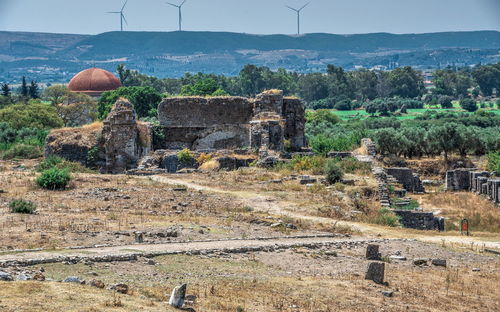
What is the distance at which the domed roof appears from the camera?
132 m

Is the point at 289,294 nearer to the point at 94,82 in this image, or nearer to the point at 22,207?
the point at 22,207

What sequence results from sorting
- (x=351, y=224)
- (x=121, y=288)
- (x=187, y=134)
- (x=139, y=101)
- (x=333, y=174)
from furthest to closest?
(x=139, y=101), (x=187, y=134), (x=333, y=174), (x=351, y=224), (x=121, y=288)

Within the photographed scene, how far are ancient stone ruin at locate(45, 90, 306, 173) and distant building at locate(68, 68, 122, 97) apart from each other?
84.7m

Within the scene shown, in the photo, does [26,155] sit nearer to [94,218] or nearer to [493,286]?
[94,218]

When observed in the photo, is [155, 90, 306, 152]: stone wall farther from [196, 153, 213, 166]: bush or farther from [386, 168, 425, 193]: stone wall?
[196, 153, 213, 166]: bush

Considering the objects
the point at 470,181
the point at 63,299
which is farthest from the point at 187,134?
the point at 63,299

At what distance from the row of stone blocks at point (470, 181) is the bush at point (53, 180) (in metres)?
18.8

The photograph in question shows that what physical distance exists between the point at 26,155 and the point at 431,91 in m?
139

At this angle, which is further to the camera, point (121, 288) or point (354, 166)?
point (354, 166)

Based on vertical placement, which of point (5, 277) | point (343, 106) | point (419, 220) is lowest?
point (343, 106)

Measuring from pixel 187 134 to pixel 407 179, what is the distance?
10.4 metres

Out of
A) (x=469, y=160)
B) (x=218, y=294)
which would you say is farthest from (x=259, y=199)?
(x=469, y=160)

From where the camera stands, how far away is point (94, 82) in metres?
133

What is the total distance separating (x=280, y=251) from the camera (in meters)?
21.8
